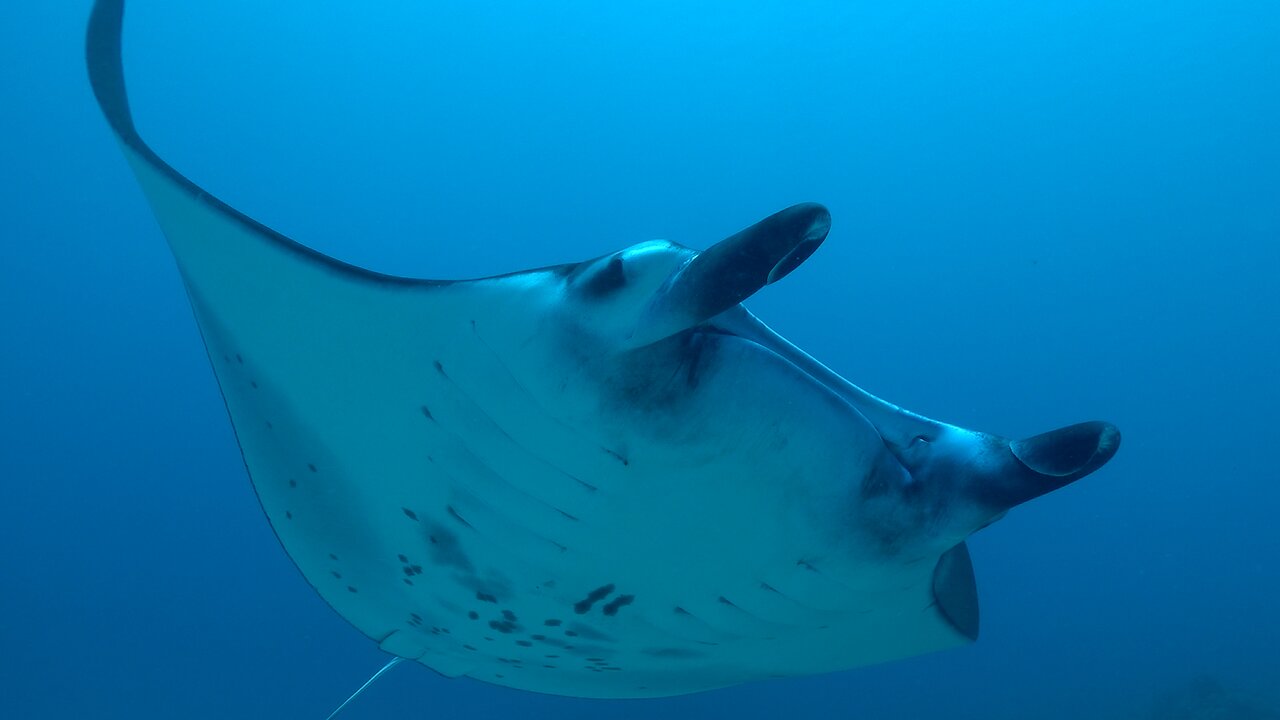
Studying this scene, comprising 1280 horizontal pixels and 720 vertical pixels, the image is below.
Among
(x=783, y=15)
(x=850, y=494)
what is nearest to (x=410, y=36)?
(x=783, y=15)

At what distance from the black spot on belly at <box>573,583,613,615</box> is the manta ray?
0.01 meters

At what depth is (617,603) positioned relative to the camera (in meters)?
1.60

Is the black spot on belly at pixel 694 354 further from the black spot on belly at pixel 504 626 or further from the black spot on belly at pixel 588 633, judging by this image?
the black spot on belly at pixel 504 626

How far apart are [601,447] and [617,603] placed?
0.59 m

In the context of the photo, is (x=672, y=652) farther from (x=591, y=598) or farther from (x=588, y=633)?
(x=591, y=598)

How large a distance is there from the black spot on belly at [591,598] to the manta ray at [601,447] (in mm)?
10

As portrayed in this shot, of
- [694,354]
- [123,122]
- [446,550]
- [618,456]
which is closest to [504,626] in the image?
[446,550]

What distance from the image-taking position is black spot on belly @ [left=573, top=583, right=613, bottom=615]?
154 cm

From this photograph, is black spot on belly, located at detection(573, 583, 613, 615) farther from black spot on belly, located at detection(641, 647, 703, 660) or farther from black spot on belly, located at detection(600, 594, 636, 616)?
black spot on belly, located at detection(641, 647, 703, 660)

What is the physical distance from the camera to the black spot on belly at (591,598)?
5.07 ft

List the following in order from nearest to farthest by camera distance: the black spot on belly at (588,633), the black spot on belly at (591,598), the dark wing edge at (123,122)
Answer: the dark wing edge at (123,122), the black spot on belly at (591,598), the black spot on belly at (588,633)

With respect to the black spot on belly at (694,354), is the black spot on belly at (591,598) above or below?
below

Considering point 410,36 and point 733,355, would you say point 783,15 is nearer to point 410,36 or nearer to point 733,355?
point 410,36

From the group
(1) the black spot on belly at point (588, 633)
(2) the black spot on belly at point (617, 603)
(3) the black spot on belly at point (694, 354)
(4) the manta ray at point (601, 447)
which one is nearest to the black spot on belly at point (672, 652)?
(4) the manta ray at point (601, 447)
